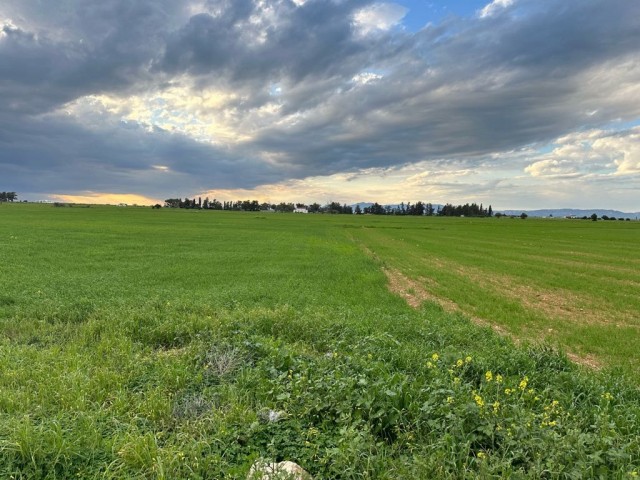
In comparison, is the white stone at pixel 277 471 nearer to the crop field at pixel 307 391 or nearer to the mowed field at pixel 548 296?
the crop field at pixel 307 391

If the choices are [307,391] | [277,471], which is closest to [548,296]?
[307,391]

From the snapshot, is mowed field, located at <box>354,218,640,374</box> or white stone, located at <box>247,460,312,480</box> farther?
mowed field, located at <box>354,218,640,374</box>

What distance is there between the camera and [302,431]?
438 cm

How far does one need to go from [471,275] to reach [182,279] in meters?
16.9

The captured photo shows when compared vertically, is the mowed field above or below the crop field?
below

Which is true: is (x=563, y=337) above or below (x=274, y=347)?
below

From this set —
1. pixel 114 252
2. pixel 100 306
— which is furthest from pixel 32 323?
pixel 114 252

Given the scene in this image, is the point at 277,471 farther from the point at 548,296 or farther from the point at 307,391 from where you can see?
the point at 548,296

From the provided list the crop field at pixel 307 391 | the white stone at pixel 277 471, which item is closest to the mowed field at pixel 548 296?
the crop field at pixel 307 391

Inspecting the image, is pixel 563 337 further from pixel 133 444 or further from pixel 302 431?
pixel 133 444

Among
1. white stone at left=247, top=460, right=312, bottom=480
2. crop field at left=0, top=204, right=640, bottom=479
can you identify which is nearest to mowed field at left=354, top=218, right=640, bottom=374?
A: crop field at left=0, top=204, right=640, bottom=479

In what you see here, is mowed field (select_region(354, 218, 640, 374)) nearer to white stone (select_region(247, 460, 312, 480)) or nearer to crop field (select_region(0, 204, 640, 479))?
crop field (select_region(0, 204, 640, 479))

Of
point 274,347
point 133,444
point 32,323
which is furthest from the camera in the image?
point 32,323

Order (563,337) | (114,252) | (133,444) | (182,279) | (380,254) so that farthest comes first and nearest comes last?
1. (380,254)
2. (114,252)
3. (182,279)
4. (563,337)
5. (133,444)
